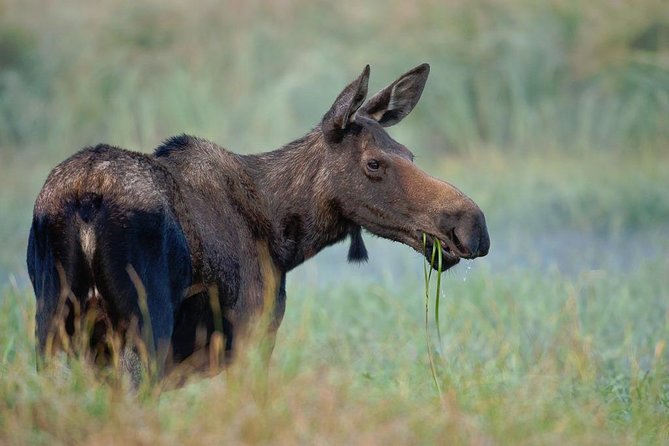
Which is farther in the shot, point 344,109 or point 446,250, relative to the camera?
point 344,109

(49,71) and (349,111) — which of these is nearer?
(349,111)

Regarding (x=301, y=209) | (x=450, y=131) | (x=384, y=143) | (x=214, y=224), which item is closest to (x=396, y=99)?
(x=384, y=143)

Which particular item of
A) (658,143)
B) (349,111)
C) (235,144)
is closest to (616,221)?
(658,143)

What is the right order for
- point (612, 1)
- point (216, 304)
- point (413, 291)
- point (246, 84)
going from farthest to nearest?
1. point (612, 1)
2. point (246, 84)
3. point (413, 291)
4. point (216, 304)

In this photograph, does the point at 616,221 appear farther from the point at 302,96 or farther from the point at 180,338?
the point at 180,338

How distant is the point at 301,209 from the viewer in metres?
6.82

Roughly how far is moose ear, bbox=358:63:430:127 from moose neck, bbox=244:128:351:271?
0.43 metres

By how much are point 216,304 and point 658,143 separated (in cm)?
994

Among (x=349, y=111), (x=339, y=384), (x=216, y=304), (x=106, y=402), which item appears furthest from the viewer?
(x=349, y=111)

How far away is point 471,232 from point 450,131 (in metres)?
9.06

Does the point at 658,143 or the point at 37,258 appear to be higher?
the point at 658,143

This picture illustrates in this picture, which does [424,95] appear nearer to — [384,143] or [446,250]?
[384,143]

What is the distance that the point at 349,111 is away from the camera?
6664mm

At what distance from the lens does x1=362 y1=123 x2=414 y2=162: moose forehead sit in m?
6.75
